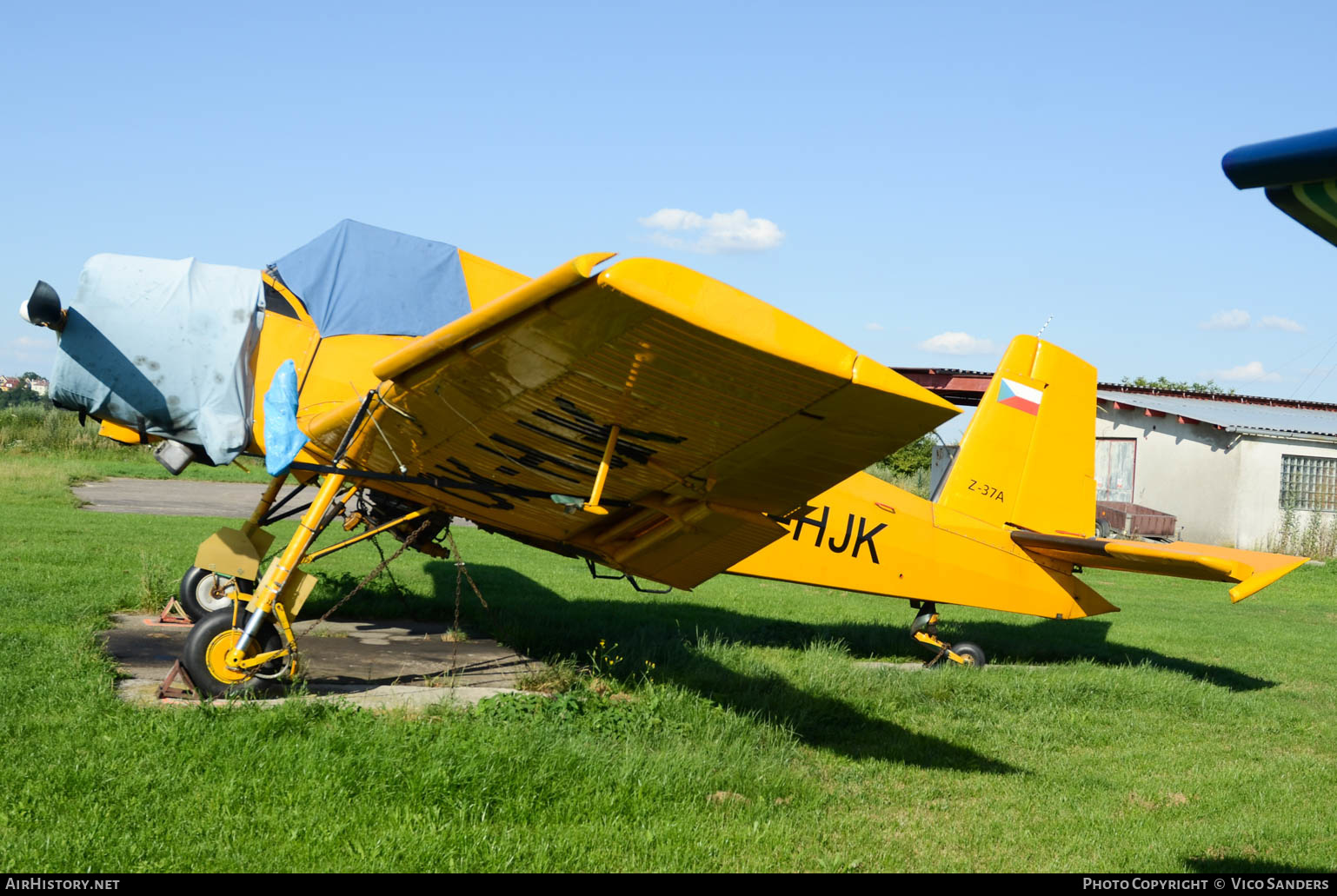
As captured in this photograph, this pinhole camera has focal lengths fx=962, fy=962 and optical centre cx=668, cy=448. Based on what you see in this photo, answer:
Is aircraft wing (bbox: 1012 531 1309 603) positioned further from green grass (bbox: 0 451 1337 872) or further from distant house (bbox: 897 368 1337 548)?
distant house (bbox: 897 368 1337 548)

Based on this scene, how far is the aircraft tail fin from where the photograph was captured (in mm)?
8852

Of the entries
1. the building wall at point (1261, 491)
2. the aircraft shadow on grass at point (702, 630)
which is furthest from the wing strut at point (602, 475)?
the building wall at point (1261, 491)

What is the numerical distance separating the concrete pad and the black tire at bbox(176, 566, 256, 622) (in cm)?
35

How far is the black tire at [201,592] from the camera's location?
26.2 feet

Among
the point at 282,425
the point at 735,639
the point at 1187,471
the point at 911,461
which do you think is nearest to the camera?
the point at 282,425

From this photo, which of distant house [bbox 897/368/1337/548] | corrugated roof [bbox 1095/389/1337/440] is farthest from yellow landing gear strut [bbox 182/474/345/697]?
corrugated roof [bbox 1095/389/1337/440]

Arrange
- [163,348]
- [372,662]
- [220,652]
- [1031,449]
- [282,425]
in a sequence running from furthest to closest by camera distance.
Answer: [1031,449], [372,662], [163,348], [220,652], [282,425]

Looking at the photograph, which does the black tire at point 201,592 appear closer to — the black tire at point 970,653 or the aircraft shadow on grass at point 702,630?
the aircraft shadow on grass at point 702,630

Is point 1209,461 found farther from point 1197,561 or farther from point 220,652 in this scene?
point 220,652

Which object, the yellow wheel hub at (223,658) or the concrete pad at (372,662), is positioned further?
the concrete pad at (372,662)

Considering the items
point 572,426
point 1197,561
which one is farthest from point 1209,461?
point 572,426

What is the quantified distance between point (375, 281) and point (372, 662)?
110 inches

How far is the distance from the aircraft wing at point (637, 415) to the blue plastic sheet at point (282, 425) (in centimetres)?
35

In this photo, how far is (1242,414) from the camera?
2525 cm
